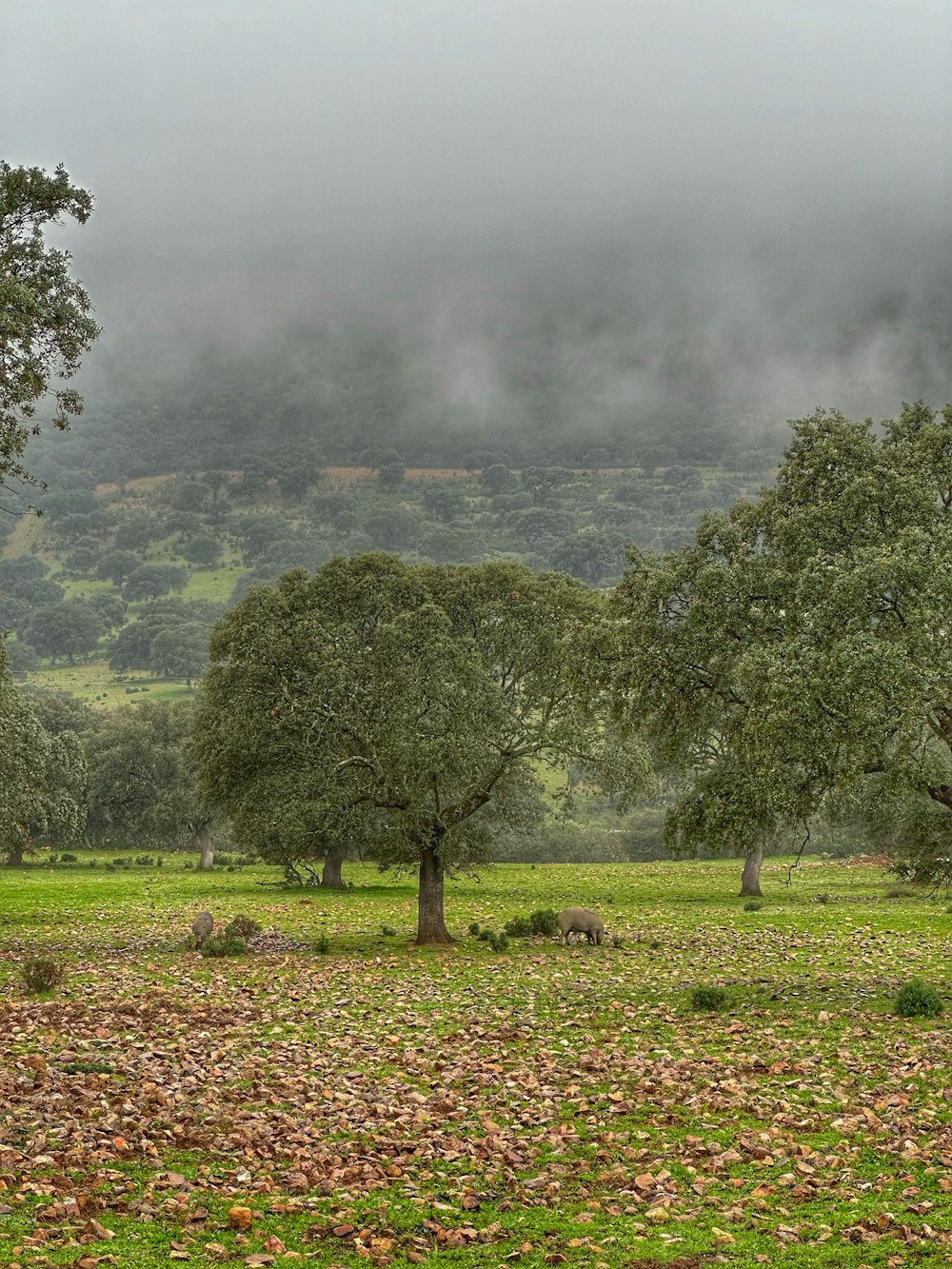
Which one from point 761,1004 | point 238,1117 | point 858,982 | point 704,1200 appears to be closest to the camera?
point 704,1200

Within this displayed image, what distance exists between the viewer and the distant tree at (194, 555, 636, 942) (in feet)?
105

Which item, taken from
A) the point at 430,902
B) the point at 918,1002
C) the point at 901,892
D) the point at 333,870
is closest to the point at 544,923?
the point at 430,902

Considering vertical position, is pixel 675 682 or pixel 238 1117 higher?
pixel 675 682

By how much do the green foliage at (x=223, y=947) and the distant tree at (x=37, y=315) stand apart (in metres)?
15.7

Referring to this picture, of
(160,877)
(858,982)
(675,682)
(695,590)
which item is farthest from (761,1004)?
(160,877)

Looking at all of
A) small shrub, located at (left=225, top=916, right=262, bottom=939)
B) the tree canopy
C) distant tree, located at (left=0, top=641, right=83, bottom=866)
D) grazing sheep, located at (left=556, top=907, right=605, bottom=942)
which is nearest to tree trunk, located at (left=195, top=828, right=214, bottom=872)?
Answer: distant tree, located at (left=0, top=641, right=83, bottom=866)

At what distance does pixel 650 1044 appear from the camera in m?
18.3

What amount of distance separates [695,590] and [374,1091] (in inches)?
482

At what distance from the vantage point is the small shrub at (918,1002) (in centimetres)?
1998

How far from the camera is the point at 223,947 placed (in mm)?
31125

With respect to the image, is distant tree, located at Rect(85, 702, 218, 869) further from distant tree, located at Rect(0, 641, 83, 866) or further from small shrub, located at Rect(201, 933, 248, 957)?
small shrub, located at Rect(201, 933, 248, 957)

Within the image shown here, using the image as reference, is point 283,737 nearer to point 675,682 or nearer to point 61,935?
point 61,935

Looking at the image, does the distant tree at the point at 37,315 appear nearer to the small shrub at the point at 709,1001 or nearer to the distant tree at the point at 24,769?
the distant tree at the point at 24,769

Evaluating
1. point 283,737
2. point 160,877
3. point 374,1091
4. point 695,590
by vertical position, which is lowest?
point 160,877
